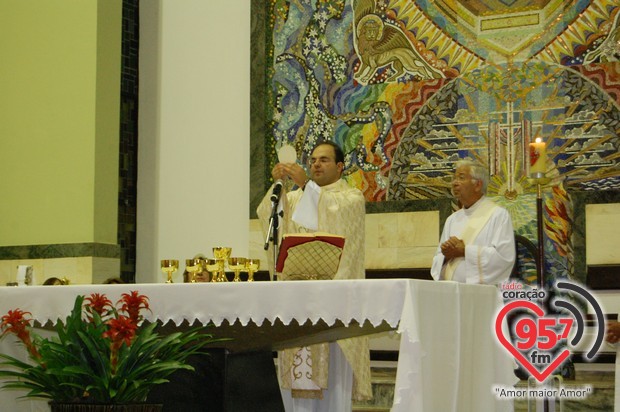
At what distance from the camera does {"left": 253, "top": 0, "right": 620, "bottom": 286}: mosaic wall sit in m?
8.23

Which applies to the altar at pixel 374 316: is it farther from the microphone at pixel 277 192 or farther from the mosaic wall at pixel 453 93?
the mosaic wall at pixel 453 93

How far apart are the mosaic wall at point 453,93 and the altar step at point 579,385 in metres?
0.83

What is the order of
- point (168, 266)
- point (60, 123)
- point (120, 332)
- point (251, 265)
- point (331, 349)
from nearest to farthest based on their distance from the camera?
point (120, 332), point (251, 265), point (168, 266), point (331, 349), point (60, 123)

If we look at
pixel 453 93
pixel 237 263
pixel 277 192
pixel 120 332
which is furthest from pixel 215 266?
pixel 453 93

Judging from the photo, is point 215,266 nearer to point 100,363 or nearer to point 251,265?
point 251,265

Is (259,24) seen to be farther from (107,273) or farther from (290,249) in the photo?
(290,249)

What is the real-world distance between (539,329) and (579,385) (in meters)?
1.17

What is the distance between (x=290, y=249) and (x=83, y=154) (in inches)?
194

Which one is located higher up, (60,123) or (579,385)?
(60,123)

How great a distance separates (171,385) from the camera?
506cm

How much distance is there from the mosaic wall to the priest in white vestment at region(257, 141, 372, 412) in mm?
1767

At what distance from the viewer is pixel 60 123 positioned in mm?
9727

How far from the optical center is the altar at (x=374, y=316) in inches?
173

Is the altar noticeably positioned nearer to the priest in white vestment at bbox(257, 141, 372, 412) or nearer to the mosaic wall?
the priest in white vestment at bbox(257, 141, 372, 412)
